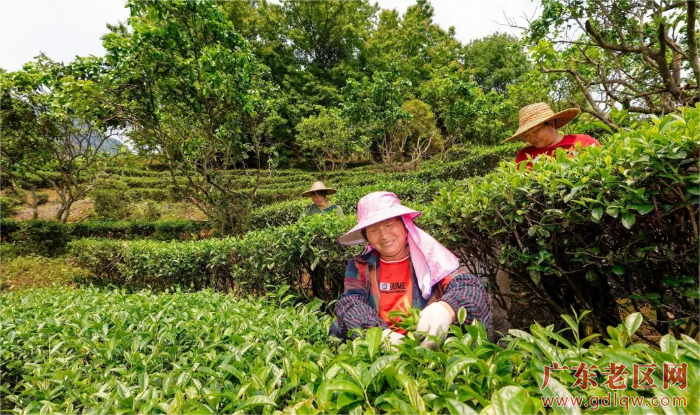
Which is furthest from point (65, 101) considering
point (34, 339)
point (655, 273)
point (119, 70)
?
point (655, 273)

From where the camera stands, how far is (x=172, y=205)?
16.6 meters

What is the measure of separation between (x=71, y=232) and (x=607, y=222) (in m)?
14.8

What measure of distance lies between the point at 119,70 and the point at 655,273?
7.51 metres

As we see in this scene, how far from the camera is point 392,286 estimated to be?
1.98 meters

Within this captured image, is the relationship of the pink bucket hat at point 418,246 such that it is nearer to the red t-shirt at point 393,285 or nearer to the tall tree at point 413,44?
the red t-shirt at point 393,285

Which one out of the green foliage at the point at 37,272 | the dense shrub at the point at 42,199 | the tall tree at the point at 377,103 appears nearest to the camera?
the green foliage at the point at 37,272

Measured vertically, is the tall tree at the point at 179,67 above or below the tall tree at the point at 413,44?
below

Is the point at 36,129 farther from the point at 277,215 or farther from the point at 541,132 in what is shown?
the point at 541,132

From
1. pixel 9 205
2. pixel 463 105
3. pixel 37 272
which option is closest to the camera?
pixel 37 272

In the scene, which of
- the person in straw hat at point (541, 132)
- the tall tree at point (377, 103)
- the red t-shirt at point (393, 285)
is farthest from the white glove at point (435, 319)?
the tall tree at point (377, 103)

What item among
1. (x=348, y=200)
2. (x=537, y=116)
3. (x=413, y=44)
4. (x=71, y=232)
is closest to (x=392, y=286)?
(x=537, y=116)

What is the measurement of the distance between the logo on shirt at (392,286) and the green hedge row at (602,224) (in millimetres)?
585

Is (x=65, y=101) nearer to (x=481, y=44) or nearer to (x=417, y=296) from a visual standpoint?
(x=417, y=296)

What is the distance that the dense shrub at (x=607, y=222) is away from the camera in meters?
1.37
